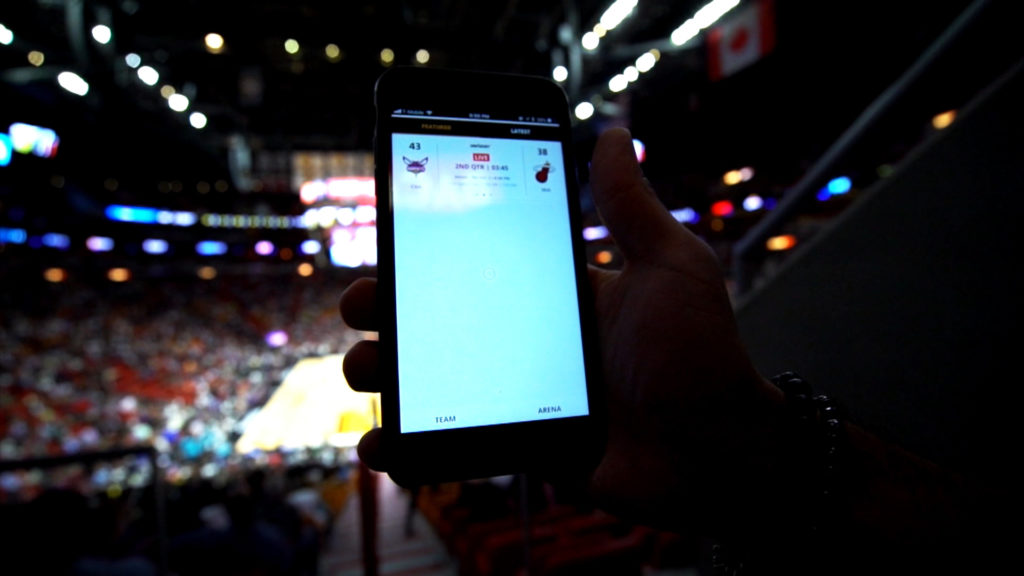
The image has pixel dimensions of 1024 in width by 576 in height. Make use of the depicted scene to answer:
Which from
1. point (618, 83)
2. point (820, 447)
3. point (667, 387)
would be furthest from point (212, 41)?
point (820, 447)

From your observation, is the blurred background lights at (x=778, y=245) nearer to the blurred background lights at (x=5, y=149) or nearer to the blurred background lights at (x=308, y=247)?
the blurred background lights at (x=5, y=149)

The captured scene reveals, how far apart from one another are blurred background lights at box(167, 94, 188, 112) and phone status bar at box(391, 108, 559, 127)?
16496mm

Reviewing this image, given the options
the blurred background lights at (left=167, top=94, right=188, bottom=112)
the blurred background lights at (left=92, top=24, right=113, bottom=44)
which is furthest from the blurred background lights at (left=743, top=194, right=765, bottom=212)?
the blurred background lights at (left=167, top=94, right=188, bottom=112)

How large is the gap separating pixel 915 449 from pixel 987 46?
1.11 meters

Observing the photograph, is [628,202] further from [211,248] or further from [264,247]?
[211,248]

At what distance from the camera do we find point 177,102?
1372 centimetres

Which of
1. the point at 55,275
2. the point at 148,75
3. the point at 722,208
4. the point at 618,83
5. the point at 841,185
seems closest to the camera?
the point at 841,185

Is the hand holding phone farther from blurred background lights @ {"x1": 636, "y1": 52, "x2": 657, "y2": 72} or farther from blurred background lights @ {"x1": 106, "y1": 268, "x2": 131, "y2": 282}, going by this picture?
blurred background lights @ {"x1": 106, "y1": 268, "x2": 131, "y2": 282}

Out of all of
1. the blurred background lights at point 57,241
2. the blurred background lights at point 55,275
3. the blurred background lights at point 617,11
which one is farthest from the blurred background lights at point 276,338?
the blurred background lights at point 617,11

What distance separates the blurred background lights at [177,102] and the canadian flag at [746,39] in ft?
48.8

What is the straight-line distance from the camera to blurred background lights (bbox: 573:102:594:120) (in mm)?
10206

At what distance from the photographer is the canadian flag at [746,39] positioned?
5.73 meters

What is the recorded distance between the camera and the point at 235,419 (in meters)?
15.4

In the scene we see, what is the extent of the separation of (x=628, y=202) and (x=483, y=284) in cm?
36
